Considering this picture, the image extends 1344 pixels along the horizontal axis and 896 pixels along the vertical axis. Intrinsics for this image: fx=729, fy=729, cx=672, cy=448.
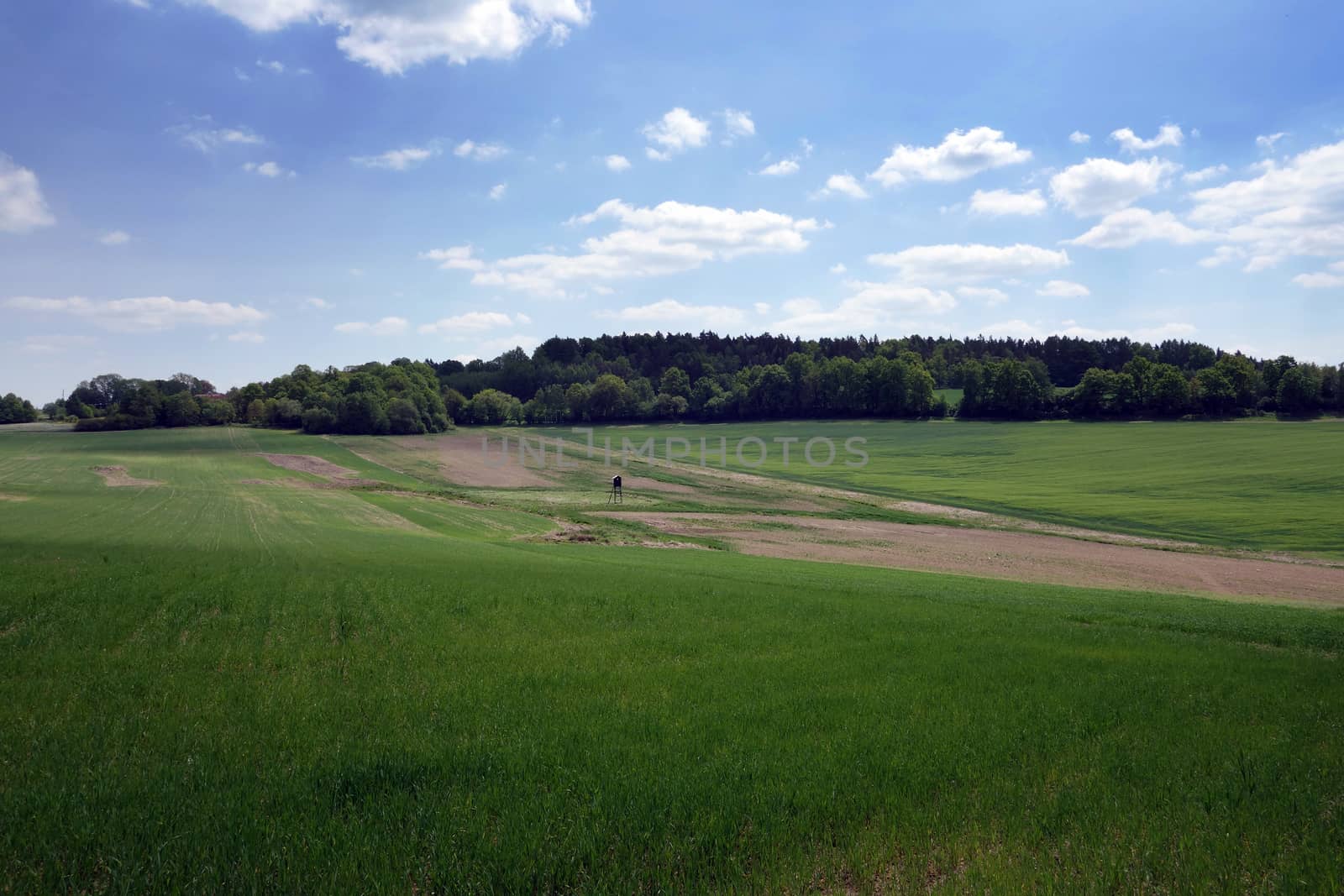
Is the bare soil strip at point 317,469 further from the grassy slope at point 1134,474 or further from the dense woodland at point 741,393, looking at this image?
the grassy slope at point 1134,474

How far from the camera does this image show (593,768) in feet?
21.8

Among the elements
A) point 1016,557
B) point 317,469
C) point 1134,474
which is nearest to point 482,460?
point 317,469

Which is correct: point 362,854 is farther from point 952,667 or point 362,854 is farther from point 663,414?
point 663,414

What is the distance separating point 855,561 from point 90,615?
26.2m

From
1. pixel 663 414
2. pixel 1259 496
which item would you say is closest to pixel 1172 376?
pixel 1259 496

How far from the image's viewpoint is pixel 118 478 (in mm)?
57031

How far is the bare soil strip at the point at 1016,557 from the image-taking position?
2800cm

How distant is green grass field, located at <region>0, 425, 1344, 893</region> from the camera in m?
5.24

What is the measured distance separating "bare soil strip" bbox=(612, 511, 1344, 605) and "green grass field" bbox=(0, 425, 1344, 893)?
11.7 metres

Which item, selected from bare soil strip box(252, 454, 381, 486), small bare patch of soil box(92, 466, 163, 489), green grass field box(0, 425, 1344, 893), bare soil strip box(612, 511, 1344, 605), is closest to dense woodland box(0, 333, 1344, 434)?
bare soil strip box(252, 454, 381, 486)

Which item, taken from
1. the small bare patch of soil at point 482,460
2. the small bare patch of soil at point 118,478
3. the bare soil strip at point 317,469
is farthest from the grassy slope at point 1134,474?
the small bare patch of soil at point 118,478

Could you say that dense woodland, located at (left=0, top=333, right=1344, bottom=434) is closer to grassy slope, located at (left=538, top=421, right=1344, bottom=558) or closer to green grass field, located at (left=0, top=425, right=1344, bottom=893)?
grassy slope, located at (left=538, top=421, right=1344, bottom=558)

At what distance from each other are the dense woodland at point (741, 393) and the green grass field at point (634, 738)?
100769 mm

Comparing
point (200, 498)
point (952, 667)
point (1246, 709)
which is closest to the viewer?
point (1246, 709)
